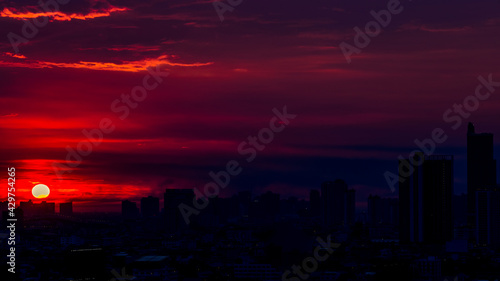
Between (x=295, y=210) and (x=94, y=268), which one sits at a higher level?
(x=295, y=210)

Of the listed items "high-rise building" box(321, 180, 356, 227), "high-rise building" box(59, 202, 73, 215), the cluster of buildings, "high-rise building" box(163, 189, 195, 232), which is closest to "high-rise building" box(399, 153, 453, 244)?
the cluster of buildings

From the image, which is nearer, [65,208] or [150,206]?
[65,208]

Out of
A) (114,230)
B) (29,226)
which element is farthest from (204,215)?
(29,226)

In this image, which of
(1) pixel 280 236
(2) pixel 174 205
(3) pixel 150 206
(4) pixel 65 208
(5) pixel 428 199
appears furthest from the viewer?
(3) pixel 150 206

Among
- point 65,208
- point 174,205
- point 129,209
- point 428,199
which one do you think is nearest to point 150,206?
point 129,209

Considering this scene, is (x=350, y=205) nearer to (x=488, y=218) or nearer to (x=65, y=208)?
(x=488, y=218)

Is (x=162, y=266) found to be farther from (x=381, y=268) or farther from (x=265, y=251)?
(x=381, y=268)
